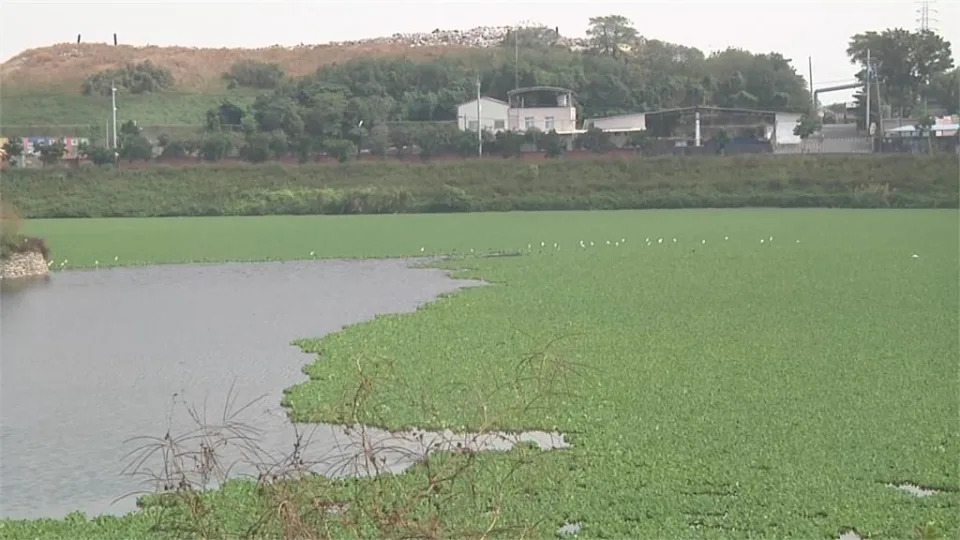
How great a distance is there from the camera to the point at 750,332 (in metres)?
14.2

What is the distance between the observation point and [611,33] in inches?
3442

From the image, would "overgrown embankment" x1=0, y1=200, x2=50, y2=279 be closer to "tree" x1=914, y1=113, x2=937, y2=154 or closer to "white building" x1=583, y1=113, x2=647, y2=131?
"white building" x1=583, y1=113, x2=647, y2=131

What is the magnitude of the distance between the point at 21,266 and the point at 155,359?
1145 centimetres

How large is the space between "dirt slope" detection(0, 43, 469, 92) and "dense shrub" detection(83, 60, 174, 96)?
3.55 feet

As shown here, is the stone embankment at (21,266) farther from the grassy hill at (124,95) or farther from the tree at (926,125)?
the tree at (926,125)

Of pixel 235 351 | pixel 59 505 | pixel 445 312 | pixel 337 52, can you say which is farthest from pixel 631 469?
pixel 337 52

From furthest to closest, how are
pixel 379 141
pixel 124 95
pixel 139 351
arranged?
pixel 124 95 < pixel 379 141 < pixel 139 351

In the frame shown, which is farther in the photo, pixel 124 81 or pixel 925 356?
pixel 124 81

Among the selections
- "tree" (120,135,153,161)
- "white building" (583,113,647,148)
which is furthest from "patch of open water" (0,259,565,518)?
"white building" (583,113,647,148)

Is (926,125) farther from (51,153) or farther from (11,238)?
(11,238)

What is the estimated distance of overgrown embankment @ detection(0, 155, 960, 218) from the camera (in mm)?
42000

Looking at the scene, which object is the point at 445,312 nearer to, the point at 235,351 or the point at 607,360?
the point at 235,351

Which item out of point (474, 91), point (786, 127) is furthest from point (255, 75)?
point (786, 127)

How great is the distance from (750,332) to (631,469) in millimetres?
6392
